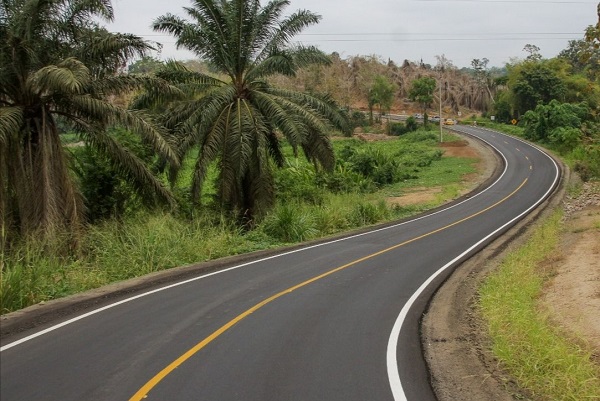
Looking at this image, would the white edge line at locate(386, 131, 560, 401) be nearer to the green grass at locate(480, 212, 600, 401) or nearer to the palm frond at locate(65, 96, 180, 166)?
the green grass at locate(480, 212, 600, 401)

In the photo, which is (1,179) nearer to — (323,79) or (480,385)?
(480,385)

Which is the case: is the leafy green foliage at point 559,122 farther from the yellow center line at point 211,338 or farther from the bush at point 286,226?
the yellow center line at point 211,338

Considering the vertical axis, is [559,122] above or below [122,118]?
below

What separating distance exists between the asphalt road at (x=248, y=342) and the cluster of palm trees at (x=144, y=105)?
175 inches

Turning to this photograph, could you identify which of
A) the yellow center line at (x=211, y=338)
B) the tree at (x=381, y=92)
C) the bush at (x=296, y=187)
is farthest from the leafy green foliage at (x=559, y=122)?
the yellow center line at (x=211, y=338)

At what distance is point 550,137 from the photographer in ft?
192

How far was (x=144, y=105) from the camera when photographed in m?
18.7

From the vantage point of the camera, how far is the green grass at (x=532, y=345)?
6.47m

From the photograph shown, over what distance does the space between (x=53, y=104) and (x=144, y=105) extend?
375cm

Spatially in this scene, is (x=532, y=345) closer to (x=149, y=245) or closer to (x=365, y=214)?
(x=149, y=245)

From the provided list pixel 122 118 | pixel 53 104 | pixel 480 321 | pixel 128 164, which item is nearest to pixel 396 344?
pixel 480 321

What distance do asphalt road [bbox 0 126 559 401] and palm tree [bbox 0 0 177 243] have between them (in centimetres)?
489

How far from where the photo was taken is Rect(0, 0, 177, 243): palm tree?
543 inches

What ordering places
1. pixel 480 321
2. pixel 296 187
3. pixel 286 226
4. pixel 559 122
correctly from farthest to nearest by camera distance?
pixel 559 122, pixel 296 187, pixel 286 226, pixel 480 321
